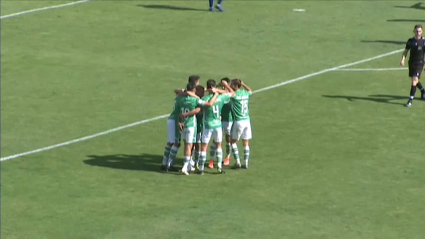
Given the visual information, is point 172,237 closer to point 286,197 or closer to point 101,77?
point 286,197

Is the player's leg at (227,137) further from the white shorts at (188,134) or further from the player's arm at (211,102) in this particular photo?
the player's arm at (211,102)

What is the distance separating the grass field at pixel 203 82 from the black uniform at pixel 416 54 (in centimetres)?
126

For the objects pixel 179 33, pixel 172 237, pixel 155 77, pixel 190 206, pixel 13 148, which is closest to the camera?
pixel 172 237

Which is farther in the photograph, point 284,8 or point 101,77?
point 284,8

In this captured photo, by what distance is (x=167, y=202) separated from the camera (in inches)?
860

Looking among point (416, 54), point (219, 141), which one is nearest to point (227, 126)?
point (219, 141)

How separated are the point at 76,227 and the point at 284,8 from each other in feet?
84.1

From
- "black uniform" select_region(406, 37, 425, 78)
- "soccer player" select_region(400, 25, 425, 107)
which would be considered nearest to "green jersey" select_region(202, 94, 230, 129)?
"soccer player" select_region(400, 25, 425, 107)

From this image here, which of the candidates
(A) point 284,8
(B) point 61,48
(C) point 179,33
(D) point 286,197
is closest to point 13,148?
(D) point 286,197

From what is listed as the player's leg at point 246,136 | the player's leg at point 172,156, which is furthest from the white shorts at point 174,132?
the player's leg at point 246,136

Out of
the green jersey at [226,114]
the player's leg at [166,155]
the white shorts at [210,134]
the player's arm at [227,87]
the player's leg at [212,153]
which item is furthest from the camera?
the player's leg at [212,153]

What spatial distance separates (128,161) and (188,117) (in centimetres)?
280

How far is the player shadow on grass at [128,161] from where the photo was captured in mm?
24750

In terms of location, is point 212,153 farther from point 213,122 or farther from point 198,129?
point 213,122
